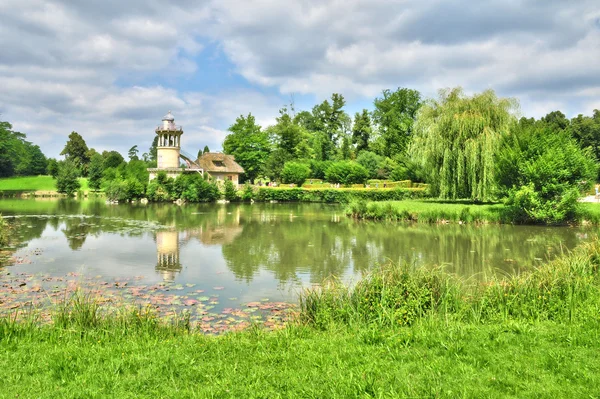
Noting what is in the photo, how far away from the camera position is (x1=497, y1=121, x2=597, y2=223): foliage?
68.4 ft

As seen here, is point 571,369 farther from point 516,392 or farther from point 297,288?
point 297,288

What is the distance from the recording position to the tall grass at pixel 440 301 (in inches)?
242

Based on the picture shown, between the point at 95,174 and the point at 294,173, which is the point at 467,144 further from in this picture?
the point at 95,174

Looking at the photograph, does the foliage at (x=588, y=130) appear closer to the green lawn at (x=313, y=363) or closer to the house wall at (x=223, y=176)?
the house wall at (x=223, y=176)

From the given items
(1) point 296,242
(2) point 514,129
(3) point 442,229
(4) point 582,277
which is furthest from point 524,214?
(4) point 582,277

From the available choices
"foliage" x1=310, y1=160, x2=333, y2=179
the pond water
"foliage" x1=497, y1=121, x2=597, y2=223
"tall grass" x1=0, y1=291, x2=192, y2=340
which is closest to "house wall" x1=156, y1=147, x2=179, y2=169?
"foliage" x1=310, y1=160, x2=333, y2=179

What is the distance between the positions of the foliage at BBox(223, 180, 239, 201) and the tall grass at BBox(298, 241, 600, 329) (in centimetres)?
4114

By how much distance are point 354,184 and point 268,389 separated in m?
49.7

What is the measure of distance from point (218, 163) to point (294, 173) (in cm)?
1016

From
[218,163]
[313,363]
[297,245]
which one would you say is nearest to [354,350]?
[313,363]

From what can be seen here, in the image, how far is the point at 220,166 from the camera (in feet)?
179

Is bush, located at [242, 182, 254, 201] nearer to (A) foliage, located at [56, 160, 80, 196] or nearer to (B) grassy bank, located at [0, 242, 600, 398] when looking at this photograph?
(A) foliage, located at [56, 160, 80, 196]

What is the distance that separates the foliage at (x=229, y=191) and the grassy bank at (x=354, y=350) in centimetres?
4132

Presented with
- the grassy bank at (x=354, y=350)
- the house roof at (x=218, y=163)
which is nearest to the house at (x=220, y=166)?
the house roof at (x=218, y=163)
